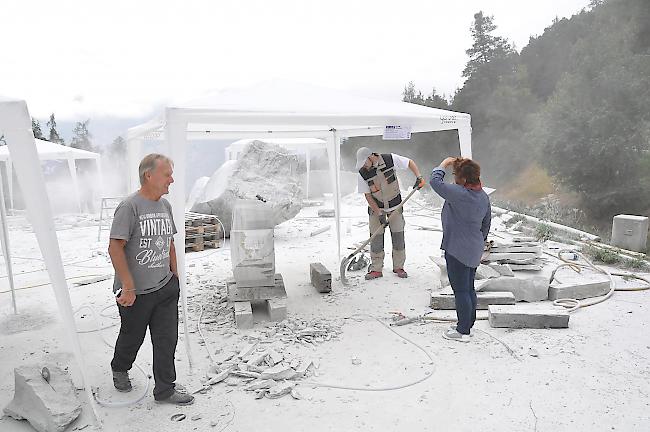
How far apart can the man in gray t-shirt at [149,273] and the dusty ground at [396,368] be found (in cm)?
36

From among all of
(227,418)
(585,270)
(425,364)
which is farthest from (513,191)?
(227,418)

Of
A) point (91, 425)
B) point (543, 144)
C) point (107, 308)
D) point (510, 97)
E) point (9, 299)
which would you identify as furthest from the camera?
point (510, 97)

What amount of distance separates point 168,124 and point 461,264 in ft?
9.34

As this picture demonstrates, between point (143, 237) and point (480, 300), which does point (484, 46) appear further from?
point (143, 237)

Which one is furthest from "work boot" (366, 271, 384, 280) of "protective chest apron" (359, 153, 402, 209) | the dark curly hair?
the dark curly hair

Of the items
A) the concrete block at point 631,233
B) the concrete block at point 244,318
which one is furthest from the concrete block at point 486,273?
the concrete block at point 631,233

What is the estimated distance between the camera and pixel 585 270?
637 centimetres

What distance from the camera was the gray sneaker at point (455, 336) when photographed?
14.0 feet

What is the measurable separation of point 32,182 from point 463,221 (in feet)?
10.9

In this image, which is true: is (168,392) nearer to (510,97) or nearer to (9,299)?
(9,299)

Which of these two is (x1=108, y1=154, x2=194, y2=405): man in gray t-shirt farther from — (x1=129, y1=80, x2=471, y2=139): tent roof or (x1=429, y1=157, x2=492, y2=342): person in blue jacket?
(x1=429, y1=157, x2=492, y2=342): person in blue jacket

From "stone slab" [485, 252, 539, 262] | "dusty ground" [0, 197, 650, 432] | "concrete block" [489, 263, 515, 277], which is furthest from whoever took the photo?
"stone slab" [485, 252, 539, 262]

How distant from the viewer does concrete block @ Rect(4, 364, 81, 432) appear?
3.00 meters

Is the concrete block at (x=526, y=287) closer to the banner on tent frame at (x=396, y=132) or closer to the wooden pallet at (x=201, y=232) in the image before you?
the banner on tent frame at (x=396, y=132)
